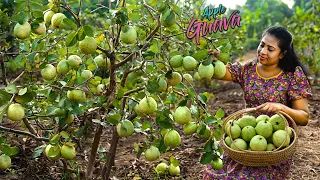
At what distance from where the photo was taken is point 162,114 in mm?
1664

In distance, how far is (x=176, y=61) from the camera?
5.47 feet

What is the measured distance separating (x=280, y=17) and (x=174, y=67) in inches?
571

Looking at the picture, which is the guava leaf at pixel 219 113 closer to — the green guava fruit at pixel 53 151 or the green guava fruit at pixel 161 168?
the green guava fruit at pixel 53 151

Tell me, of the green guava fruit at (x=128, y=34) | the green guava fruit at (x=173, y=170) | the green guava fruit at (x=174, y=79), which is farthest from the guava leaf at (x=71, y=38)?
the green guava fruit at (x=173, y=170)

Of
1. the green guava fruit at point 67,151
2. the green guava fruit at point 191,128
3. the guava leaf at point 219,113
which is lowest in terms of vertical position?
the green guava fruit at point 67,151

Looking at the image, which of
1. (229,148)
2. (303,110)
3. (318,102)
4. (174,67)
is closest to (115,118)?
(174,67)

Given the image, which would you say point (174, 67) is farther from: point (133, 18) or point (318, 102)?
point (318, 102)

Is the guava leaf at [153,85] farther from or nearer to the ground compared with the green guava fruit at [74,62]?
nearer to the ground

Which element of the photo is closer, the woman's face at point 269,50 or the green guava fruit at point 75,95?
the green guava fruit at point 75,95

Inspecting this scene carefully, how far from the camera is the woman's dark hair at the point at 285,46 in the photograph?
2.45 meters

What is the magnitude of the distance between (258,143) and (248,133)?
108 mm

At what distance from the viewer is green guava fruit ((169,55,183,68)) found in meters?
1.66

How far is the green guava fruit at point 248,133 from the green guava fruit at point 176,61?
0.72 metres

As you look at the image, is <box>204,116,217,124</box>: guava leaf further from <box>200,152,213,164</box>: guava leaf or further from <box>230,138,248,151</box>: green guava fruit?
<box>230,138,248,151</box>: green guava fruit
